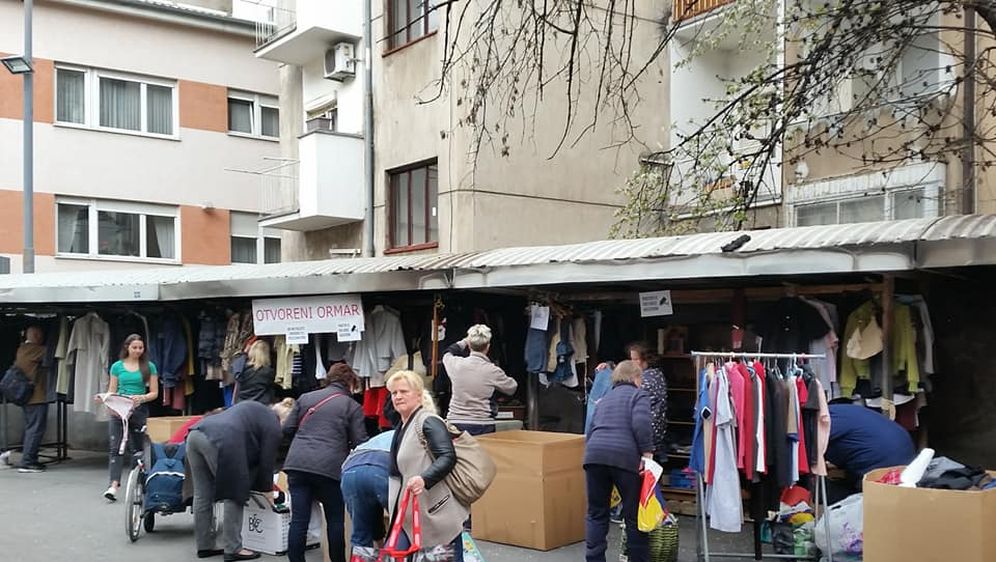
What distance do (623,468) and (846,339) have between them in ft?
10.0

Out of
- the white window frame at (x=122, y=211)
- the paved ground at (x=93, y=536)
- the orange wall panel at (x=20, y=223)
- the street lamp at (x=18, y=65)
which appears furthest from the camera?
the white window frame at (x=122, y=211)

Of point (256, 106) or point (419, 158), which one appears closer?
point (419, 158)

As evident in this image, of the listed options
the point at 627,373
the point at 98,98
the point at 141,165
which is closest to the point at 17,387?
the point at 627,373

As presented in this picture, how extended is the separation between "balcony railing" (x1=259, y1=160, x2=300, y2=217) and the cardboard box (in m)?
8.16

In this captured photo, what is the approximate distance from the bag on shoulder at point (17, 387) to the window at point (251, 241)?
1064 centimetres

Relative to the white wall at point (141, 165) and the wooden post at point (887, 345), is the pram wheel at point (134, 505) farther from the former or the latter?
the white wall at point (141, 165)

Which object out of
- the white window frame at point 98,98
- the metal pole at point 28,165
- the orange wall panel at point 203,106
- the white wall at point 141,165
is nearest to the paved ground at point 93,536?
the metal pole at point 28,165

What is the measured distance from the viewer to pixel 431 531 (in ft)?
19.2

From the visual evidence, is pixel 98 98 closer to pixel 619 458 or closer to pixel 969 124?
pixel 969 124

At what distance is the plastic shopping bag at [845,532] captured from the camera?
283 inches

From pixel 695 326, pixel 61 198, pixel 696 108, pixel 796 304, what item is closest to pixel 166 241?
pixel 61 198

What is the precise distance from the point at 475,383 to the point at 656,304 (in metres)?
2.09

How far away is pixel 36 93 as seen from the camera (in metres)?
20.6

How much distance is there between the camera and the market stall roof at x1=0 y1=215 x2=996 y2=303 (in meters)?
7.26
